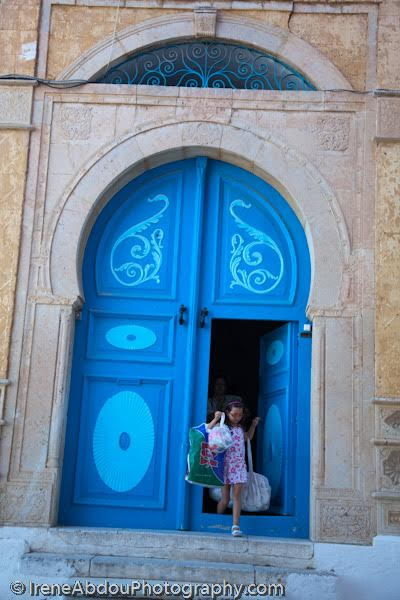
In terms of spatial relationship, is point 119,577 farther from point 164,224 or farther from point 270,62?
point 270,62

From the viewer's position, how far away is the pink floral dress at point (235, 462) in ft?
21.7

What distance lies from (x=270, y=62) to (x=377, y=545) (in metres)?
4.34

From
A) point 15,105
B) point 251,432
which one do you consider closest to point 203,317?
point 251,432

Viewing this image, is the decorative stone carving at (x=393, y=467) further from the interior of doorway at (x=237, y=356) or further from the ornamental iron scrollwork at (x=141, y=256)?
the interior of doorway at (x=237, y=356)

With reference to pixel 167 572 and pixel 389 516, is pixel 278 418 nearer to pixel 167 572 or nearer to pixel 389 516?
pixel 389 516

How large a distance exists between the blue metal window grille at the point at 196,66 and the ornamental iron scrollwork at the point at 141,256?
50.3 inches

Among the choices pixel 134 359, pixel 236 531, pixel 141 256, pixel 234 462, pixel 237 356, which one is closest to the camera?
pixel 236 531

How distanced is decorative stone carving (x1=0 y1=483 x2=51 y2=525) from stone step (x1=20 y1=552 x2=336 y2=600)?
1.27 ft

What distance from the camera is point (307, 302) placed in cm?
700

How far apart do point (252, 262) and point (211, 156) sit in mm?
1051

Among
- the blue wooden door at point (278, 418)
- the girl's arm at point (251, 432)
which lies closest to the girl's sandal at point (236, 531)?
the blue wooden door at point (278, 418)

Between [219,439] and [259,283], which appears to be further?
[259,283]

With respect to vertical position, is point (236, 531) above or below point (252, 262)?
below

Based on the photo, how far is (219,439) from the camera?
6.48 meters
